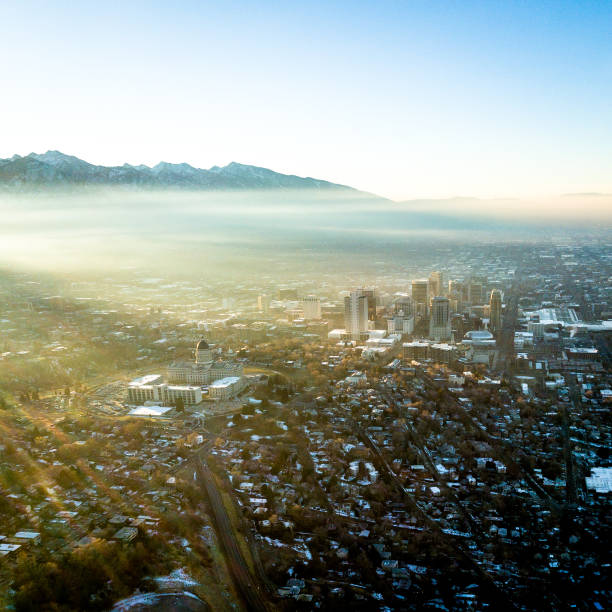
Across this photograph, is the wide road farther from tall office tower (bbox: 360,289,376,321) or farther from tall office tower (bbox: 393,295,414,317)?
tall office tower (bbox: 393,295,414,317)

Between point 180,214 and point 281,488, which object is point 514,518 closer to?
point 281,488

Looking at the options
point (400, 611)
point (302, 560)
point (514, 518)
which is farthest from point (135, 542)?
point (514, 518)

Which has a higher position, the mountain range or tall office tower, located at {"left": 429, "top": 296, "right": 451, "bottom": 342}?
the mountain range

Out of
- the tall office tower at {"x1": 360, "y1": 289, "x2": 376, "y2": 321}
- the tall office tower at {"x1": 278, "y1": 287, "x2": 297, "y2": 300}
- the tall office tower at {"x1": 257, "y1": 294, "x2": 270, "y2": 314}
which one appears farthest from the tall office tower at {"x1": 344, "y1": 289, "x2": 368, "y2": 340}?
the tall office tower at {"x1": 278, "y1": 287, "x2": 297, "y2": 300}

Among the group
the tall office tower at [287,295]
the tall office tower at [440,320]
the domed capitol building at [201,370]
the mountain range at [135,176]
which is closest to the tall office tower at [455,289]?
the tall office tower at [440,320]

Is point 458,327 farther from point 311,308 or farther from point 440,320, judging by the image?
point 311,308

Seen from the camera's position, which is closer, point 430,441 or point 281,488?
point 281,488
